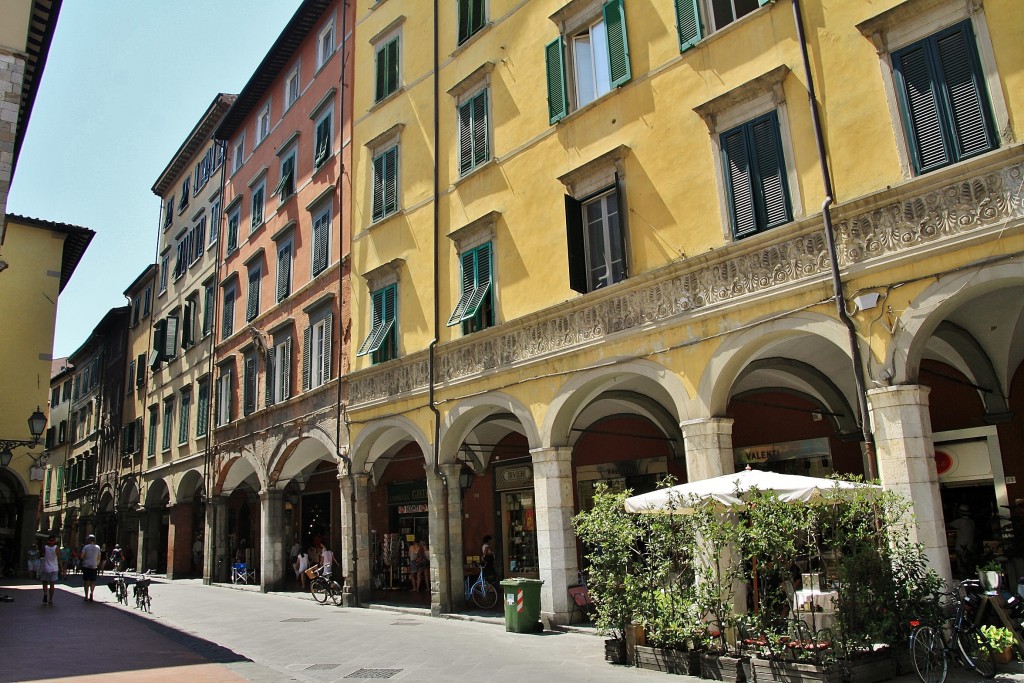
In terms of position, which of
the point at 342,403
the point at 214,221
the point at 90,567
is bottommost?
the point at 90,567

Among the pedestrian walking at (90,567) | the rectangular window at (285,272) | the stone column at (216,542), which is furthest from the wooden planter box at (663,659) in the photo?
the stone column at (216,542)

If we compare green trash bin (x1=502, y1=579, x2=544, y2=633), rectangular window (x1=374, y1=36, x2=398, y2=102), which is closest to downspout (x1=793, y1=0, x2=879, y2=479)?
green trash bin (x1=502, y1=579, x2=544, y2=633)

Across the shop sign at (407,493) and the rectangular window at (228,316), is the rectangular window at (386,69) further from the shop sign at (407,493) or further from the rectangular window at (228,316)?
the rectangular window at (228,316)

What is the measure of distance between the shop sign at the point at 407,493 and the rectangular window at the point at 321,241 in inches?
257

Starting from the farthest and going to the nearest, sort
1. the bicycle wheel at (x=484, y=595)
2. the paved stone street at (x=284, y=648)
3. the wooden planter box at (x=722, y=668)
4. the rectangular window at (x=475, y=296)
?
the bicycle wheel at (x=484, y=595) < the rectangular window at (x=475, y=296) < the paved stone street at (x=284, y=648) < the wooden planter box at (x=722, y=668)

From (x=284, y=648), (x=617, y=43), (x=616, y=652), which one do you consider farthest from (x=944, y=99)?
(x=284, y=648)

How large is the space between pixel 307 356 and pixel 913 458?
54.3ft

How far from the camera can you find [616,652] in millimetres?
9961

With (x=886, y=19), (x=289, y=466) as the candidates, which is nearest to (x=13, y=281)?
(x=289, y=466)

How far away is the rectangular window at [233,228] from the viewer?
28.7m

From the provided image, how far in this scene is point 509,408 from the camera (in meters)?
14.5

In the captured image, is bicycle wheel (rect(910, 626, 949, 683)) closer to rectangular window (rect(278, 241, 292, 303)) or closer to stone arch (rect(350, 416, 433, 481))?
stone arch (rect(350, 416, 433, 481))

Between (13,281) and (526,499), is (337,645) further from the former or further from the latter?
(13,281)

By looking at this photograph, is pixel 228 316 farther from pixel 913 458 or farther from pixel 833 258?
pixel 913 458
